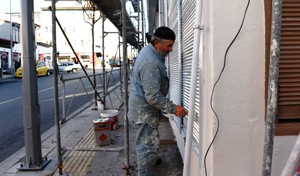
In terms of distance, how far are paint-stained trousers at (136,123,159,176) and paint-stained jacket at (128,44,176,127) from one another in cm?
10

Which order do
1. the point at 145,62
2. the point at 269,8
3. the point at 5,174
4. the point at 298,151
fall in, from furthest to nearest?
1. the point at 5,174
2. the point at 145,62
3. the point at 269,8
4. the point at 298,151

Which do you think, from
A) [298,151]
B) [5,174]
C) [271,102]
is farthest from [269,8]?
[5,174]

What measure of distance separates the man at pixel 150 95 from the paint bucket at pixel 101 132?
2145 mm

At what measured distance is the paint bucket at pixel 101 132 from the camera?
18.4 feet

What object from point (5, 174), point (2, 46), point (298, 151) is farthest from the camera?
point (2, 46)

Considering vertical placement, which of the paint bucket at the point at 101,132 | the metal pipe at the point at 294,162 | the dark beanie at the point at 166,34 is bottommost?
the paint bucket at the point at 101,132

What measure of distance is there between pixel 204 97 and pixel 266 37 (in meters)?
0.70

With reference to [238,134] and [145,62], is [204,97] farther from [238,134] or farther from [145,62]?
[145,62]

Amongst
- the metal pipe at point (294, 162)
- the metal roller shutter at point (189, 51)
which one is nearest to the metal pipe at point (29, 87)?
the metal roller shutter at point (189, 51)

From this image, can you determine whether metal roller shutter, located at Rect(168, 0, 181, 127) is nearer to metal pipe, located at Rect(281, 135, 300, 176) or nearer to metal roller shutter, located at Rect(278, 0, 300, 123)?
metal roller shutter, located at Rect(278, 0, 300, 123)

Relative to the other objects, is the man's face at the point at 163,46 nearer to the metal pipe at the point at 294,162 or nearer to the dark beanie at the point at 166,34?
the dark beanie at the point at 166,34

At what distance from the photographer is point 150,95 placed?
325 centimetres

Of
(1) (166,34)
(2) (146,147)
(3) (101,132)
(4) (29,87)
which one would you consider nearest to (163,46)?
(1) (166,34)

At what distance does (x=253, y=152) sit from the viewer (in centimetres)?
255
